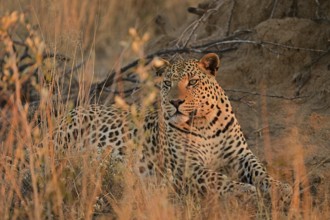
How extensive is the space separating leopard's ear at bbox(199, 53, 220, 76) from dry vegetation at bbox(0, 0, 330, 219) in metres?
0.60

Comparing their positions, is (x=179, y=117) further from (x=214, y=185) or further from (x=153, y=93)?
(x=153, y=93)

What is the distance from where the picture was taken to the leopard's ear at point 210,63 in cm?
767

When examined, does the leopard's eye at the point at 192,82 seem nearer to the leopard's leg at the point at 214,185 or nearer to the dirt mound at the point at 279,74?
the leopard's leg at the point at 214,185

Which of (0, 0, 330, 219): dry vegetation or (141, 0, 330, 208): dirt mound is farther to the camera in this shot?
(141, 0, 330, 208): dirt mound

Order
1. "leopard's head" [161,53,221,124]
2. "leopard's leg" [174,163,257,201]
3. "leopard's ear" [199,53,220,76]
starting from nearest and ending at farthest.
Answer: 1. "leopard's leg" [174,163,257,201]
2. "leopard's head" [161,53,221,124]
3. "leopard's ear" [199,53,220,76]

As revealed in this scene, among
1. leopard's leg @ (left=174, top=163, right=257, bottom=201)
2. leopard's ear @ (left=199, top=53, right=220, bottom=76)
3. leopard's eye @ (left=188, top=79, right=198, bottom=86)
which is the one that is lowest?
leopard's leg @ (left=174, top=163, right=257, bottom=201)

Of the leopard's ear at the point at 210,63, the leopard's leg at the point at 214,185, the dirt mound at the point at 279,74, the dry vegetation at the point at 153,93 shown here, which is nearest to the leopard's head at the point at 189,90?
the leopard's ear at the point at 210,63

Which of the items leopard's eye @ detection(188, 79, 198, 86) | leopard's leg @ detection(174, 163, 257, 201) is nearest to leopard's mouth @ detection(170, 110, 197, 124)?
leopard's eye @ detection(188, 79, 198, 86)

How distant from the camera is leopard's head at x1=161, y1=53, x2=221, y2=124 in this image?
24.3 feet

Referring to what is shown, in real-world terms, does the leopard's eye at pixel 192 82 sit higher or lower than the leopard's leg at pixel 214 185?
higher

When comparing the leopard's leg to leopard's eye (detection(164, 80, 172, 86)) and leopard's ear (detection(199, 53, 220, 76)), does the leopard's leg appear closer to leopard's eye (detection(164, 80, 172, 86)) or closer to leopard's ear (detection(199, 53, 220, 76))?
leopard's eye (detection(164, 80, 172, 86))

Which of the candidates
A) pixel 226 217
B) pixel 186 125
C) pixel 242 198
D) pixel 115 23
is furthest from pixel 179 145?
pixel 115 23

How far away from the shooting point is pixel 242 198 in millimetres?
6816

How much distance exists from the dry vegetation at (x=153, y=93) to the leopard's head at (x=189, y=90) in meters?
0.30
